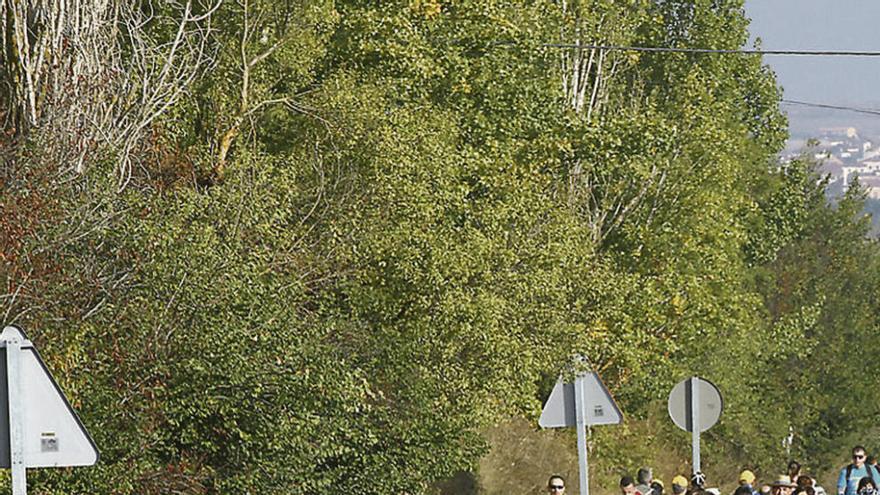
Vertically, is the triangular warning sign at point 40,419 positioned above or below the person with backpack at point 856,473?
above

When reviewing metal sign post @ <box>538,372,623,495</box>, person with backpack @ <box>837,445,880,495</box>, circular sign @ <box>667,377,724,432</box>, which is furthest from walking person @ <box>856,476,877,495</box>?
metal sign post @ <box>538,372,623,495</box>

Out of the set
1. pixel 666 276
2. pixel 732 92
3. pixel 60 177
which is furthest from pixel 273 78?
pixel 732 92

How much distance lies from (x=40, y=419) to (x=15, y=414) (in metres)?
0.14

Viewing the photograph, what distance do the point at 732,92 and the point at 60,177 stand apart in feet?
95.9

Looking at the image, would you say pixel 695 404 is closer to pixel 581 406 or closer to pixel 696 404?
pixel 696 404

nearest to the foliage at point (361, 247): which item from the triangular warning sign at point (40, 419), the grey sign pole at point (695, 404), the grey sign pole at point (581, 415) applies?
the grey sign pole at point (581, 415)

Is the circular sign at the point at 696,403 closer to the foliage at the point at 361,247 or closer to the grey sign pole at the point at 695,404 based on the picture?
the grey sign pole at the point at 695,404

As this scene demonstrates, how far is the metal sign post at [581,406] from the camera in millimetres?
16266

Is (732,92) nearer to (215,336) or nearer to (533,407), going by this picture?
(533,407)

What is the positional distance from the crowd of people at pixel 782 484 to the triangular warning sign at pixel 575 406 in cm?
141

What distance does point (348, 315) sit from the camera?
22672 mm

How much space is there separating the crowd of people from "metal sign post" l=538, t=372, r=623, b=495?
1406 millimetres

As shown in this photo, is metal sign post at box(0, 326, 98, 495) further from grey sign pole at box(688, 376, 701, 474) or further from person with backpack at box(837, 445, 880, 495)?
person with backpack at box(837, 445, 880, 495)

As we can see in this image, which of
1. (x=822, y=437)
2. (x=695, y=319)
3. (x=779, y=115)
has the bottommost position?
(x=822, y=437)
